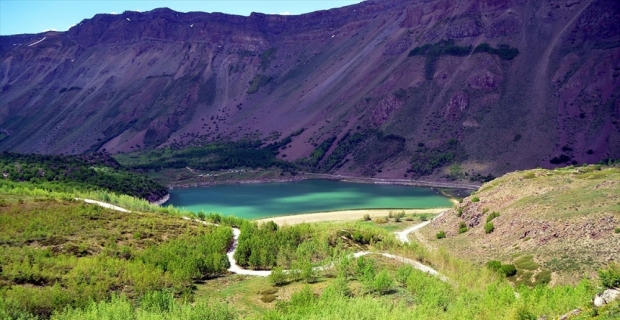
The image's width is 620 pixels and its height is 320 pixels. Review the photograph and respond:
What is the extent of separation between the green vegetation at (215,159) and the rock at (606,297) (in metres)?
145

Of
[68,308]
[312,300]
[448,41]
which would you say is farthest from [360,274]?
[448,41]

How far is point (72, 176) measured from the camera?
110875mm

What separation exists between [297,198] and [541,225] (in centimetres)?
7381

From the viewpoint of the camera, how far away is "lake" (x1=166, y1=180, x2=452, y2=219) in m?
110

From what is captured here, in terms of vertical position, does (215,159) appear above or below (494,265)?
below

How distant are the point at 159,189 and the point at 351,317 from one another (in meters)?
105

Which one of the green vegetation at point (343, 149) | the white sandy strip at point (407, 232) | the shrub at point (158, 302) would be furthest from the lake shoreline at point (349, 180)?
the shrub at point (158, 302)

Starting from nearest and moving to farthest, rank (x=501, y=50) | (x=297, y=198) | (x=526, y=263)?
(x=526, y=263), (x=297, y=198), (x=501, y=50)

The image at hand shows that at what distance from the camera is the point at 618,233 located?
4825cm

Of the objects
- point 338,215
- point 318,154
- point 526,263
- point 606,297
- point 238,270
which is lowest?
point 338,215

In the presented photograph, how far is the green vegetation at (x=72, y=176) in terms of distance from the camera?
101m

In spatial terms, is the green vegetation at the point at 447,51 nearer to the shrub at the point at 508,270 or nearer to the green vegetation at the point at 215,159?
the green vegetation at the point at 215,159

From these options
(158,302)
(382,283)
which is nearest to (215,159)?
(382,283)

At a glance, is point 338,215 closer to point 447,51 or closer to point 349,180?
point 349,180
